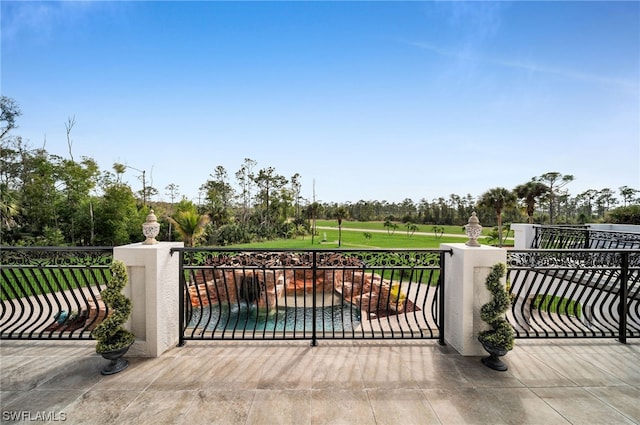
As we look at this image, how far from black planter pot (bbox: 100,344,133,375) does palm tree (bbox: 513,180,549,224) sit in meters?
26.6

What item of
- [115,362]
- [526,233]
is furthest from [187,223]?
[526,233]

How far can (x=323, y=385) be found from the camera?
6.78 feet

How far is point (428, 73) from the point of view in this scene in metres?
7.68

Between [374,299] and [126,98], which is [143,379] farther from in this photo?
[126,98]

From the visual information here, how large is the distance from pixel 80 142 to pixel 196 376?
21365mm

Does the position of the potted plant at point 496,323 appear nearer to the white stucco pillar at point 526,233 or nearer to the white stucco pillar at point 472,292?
the white stucco pillar at point 472,292

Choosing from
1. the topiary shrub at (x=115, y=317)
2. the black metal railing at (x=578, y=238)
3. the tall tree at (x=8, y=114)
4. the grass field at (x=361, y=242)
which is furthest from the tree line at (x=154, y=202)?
the topiary shrub at (x=115, y=317)

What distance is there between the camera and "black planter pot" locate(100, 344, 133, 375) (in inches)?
85.6

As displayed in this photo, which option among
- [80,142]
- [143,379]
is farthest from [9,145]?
[143,379]

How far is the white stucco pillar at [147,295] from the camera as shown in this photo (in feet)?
8.18

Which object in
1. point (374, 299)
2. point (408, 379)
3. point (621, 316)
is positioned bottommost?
point (374, 299)

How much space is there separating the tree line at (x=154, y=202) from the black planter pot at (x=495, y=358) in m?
14.6

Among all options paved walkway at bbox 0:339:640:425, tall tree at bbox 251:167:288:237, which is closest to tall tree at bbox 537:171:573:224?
tall tree at bbox 251:167:288:237

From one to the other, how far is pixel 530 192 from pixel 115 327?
27.2 meters
